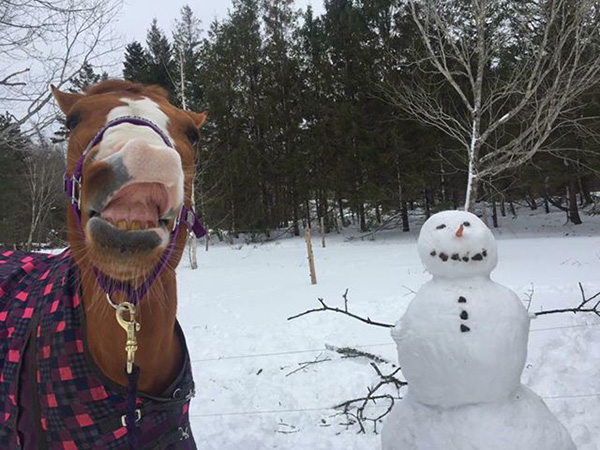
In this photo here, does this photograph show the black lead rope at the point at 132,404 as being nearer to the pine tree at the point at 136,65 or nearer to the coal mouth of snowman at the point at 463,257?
the coal mouth of snowman at the point at 463,257

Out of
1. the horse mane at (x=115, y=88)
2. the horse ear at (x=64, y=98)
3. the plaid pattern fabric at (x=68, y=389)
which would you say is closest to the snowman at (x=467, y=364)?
the plaid pattern fabric at (x=68, y=389)

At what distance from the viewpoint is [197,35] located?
1809cm

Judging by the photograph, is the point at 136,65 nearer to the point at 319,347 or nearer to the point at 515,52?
the point at 515,52

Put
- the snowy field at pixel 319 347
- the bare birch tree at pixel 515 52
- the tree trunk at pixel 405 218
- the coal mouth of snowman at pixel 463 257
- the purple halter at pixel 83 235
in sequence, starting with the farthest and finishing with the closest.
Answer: the tree trunk at pixel 405 218 → the bare birch tree at pixel 515 52 → the snowy field at pixel 319 347 → the coal mouth of snowman at pixel 463 257 → the purple halter at pixel 83 235

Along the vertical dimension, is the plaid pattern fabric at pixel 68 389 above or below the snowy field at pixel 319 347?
above

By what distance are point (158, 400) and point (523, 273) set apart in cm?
766

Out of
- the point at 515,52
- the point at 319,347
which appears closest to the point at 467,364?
the point at 319,347

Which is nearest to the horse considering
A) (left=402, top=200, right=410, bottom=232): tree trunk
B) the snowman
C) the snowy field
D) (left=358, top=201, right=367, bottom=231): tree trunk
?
the snowman

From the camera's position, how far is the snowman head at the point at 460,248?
5.60ft

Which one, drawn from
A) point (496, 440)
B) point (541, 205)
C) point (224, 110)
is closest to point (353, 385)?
point (496, 440)

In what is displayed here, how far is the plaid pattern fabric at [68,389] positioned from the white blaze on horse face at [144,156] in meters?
0.67

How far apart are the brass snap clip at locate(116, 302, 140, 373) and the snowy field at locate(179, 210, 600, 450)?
204 centimetres

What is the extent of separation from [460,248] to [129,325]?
127 cm

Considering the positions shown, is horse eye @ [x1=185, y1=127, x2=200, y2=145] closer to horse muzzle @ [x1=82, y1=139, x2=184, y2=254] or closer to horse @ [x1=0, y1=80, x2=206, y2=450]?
horse @ [x1=0, y1=80, x2=206, y2=450]
